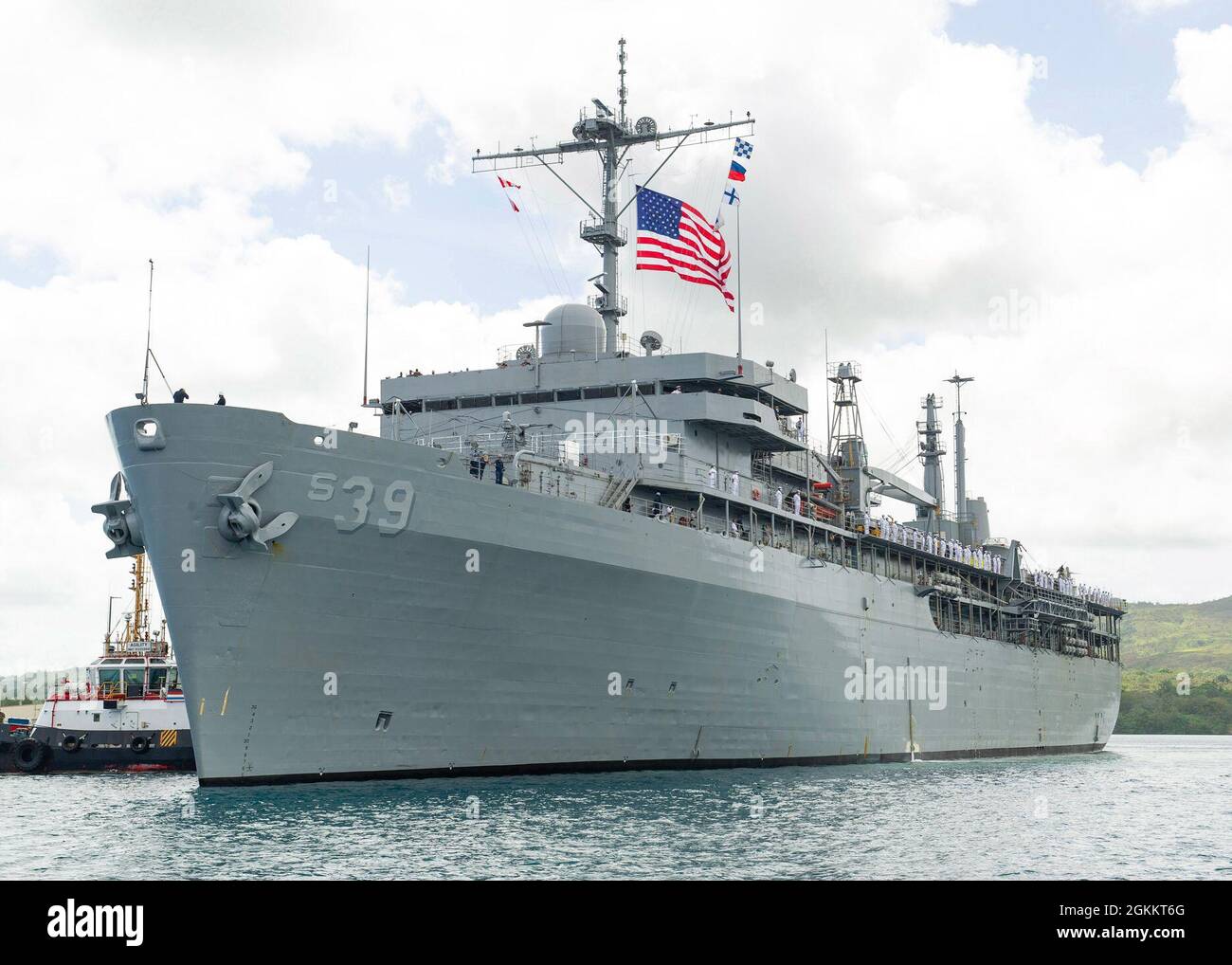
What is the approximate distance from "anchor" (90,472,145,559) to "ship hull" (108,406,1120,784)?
1.82 meters

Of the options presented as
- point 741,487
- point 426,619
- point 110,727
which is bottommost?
point 110,727

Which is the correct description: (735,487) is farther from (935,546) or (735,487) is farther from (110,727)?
(110,727)

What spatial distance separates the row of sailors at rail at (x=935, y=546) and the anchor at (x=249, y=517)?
22447mm

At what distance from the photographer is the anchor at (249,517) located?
67.1 ft

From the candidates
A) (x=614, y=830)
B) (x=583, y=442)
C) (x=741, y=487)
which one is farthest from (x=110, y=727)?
(x=614, y=830)

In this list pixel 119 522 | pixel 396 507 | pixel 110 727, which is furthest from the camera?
pixel 110 727

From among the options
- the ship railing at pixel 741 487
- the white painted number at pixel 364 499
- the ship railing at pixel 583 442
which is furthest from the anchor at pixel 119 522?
the ship railing at pixel 741 487

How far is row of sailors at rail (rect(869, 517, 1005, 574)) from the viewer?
39.2 m

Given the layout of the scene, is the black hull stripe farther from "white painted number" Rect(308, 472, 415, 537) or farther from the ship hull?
"white painted number" Rect(308, 472, 415, 537)

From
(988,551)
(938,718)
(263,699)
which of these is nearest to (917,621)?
(938,718)

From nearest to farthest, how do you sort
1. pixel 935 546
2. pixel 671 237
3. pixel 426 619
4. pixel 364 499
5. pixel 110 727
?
pixel 364 499, pixel 426 619, pixel 671 237, pixel 110 727, pixel 935 546

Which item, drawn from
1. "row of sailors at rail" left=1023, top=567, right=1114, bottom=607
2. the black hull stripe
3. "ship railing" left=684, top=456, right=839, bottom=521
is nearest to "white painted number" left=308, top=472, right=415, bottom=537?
the black hull stripe

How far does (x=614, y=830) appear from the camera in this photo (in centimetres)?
1762

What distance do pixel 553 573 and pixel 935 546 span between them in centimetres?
2272
